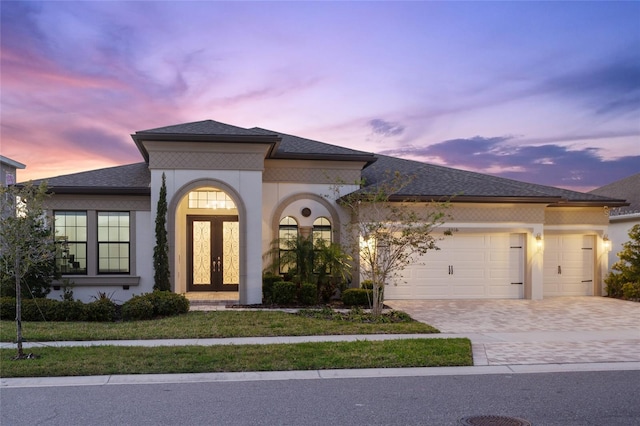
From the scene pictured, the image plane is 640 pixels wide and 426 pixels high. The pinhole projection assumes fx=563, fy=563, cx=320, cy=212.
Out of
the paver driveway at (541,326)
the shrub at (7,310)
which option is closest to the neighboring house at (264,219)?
the paver driveway at (541,326)

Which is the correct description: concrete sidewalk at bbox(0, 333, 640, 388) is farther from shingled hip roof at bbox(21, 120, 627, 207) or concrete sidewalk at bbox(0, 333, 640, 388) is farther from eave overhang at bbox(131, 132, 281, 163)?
eave overhang at bbox(131, 132, 281, 163)

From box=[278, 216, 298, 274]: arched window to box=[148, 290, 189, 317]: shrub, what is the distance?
4.32 m

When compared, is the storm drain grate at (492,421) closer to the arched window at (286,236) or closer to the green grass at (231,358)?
the green grass at (231,358)

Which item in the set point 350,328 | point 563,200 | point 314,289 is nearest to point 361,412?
point 350,328

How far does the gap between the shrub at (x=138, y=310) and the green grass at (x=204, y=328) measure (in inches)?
17.6

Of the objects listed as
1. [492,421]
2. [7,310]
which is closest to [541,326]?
[492,421]

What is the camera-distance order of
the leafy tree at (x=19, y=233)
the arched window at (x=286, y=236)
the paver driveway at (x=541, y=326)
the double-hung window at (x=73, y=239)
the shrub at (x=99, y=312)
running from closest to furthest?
the leafy tree at (x=19, y=233), the paver driveway at (x=541, y=326), the shrub at (x=99, y=312), the double-hung window at (x=73, y=239), the arched window at (x=286, y=236)

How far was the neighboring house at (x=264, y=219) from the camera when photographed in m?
17.5

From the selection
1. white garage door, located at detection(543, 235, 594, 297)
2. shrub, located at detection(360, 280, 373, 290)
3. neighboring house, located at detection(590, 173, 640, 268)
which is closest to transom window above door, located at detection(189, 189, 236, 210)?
shrub, located at detection(360, 280, 373, 290)

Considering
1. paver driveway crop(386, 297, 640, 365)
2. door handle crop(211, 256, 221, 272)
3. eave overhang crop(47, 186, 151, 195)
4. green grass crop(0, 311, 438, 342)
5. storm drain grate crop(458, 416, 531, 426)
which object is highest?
eave overhang crop(47, 186, 151, 195)

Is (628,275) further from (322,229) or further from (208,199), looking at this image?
(208,199)

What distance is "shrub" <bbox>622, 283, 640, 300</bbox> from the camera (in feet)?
64.1

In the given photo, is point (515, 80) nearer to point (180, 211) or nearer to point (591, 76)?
point (591, 76)

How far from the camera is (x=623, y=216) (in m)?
23.4
